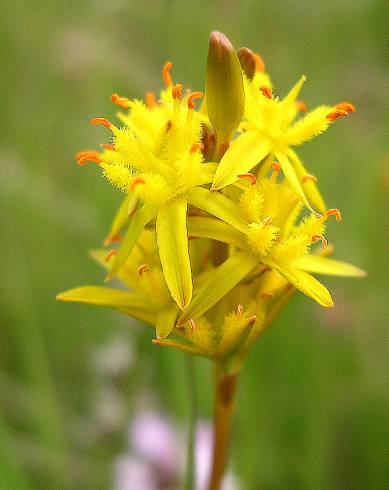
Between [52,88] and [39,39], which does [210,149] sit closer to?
[52,88]

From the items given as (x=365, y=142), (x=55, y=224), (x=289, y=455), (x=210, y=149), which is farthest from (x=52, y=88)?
(x=210, y=149)

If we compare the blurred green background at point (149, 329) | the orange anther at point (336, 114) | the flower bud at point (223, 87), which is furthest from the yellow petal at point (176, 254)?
the blurred green background at point (149, 329)

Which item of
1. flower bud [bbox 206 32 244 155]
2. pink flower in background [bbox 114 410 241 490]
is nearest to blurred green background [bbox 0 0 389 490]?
pink flower in background [bbox 114 410 241 490]

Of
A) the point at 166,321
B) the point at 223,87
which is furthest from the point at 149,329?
the point at 223,87

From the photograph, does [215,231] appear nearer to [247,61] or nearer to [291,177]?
[291,177]

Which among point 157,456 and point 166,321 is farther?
point 157,456

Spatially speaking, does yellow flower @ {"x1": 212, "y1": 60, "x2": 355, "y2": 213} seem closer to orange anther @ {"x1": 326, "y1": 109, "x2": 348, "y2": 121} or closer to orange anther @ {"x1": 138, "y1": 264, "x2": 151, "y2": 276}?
orange anther @ {"x1": 326, "y1": 109, "x2": 348, "y2": 121}
